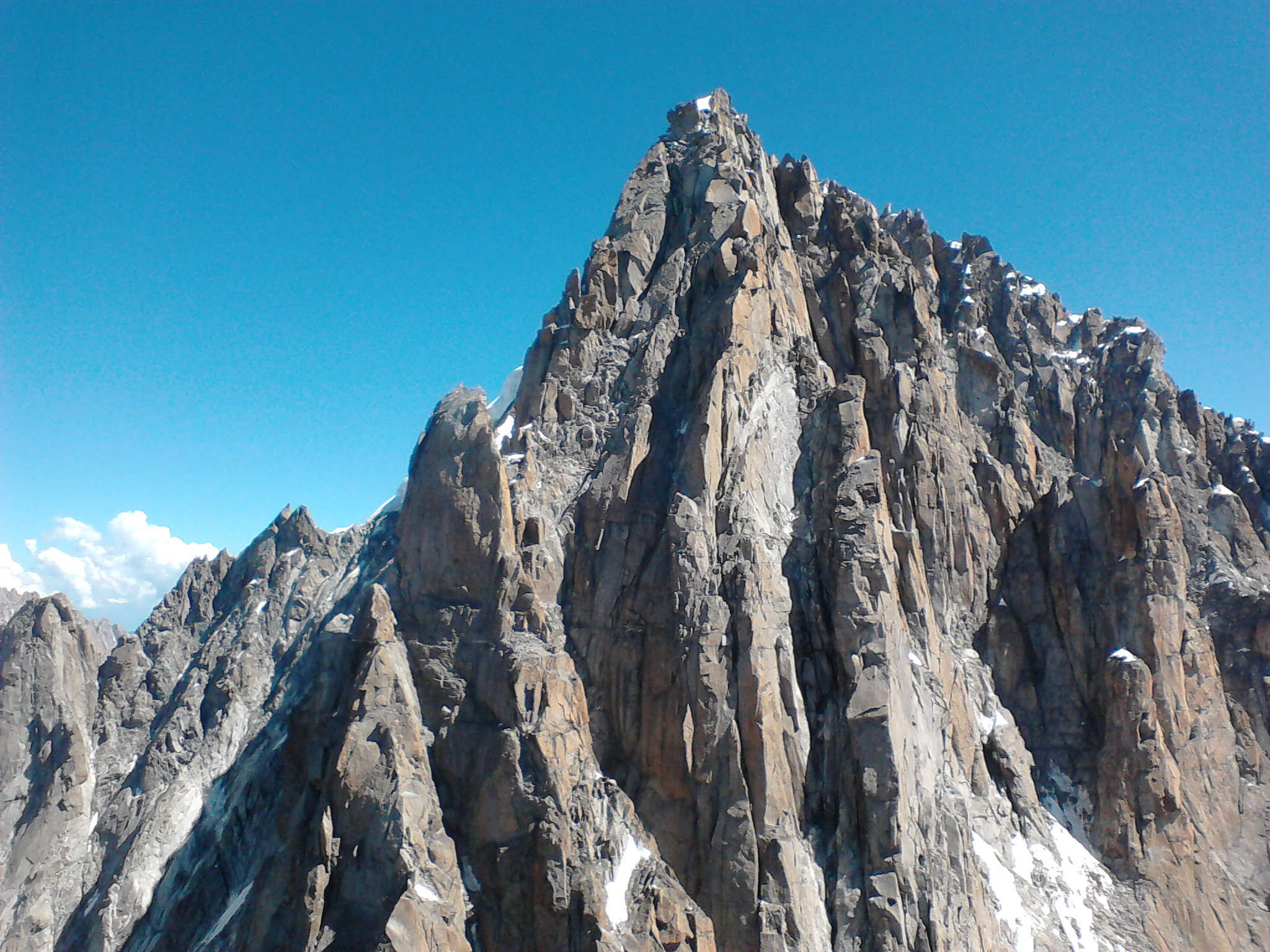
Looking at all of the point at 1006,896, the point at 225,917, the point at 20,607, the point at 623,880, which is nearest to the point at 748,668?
the point at 623,880

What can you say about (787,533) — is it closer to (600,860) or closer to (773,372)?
(773,372)

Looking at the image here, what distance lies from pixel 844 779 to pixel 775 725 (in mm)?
3722

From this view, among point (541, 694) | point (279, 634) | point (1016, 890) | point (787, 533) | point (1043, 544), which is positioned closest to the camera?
point (541, 694)

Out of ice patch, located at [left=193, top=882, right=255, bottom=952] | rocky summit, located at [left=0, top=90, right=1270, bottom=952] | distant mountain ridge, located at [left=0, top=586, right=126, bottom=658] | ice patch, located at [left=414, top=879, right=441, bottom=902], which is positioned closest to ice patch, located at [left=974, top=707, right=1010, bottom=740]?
rocky summit, located at [left=0, top=90, right=1270, bottom=952]

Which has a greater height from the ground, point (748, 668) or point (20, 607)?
point (20, 607)

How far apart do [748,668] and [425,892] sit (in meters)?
15.6

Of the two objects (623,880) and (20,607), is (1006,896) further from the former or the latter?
(20,607)

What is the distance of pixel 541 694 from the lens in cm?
3309

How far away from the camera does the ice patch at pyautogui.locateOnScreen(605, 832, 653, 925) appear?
3002cm

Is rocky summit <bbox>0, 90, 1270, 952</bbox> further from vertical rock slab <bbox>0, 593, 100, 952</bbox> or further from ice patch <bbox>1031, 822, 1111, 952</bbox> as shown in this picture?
vertical rock slab <bbox>0, 593, 100, 952</bbox>

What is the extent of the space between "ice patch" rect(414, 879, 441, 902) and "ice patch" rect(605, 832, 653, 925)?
6542 millimetres

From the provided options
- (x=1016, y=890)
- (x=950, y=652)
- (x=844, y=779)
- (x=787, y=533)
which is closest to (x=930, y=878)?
(x=844, y=779)

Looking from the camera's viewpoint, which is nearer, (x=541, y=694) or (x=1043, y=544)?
(x=541, y=694)

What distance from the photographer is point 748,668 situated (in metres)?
34.0
